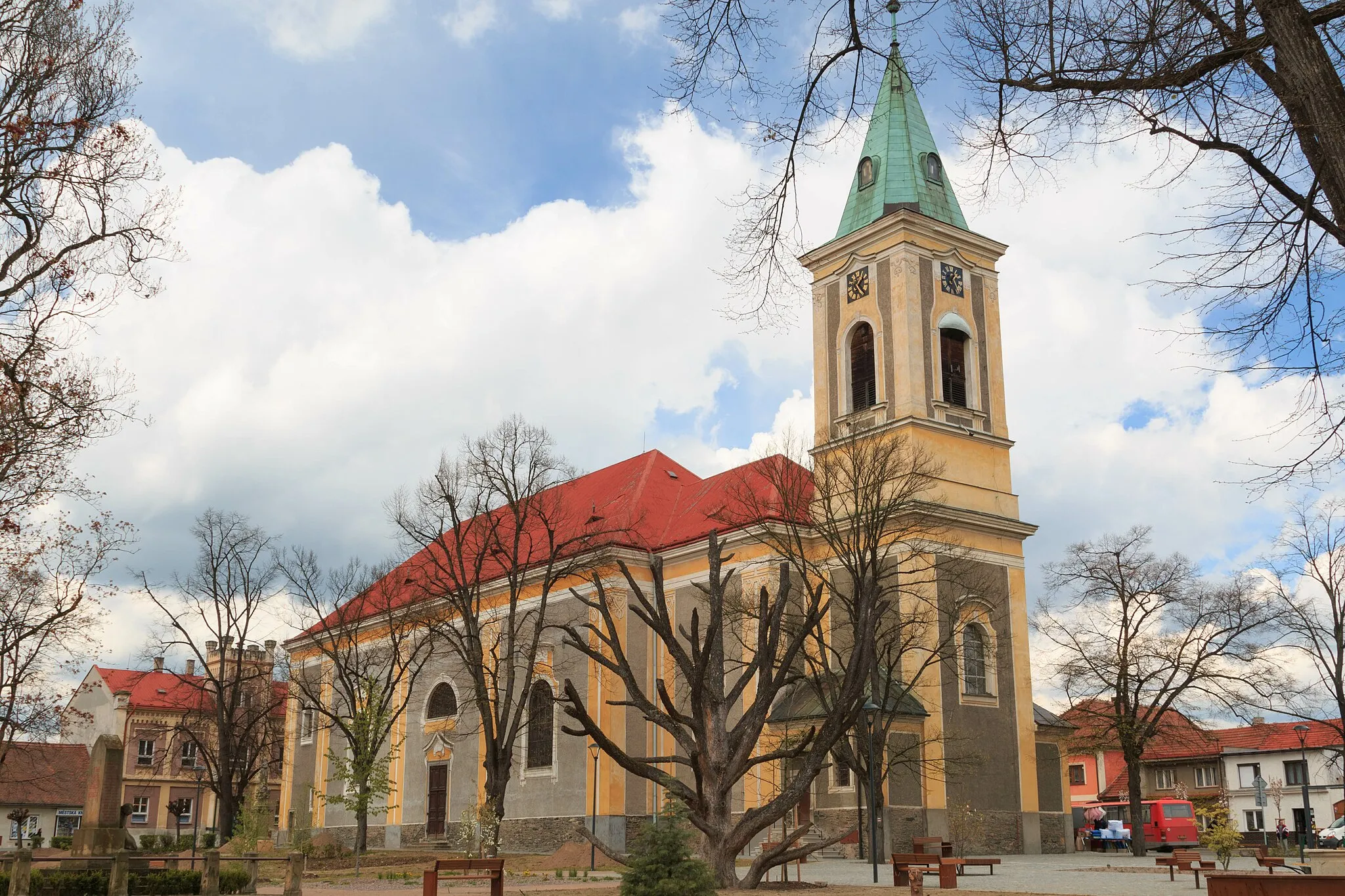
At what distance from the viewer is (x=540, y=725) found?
40.8m

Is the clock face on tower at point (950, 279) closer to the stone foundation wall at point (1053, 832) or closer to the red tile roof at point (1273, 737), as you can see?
the stone foundation wall at point (1053, 832)

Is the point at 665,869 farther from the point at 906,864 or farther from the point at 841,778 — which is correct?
the point at 841,778

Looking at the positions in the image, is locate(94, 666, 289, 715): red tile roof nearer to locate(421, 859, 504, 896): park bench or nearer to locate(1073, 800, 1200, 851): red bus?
locate(1073, 800, 1200, 851): red bus

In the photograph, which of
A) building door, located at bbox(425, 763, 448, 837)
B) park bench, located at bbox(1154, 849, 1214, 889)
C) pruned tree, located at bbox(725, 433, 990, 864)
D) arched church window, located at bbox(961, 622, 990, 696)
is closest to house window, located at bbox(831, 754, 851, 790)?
pruned tree, located at bbox(725, 433, 990, 864)

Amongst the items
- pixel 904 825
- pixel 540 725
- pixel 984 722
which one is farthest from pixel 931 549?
pixel 540 725

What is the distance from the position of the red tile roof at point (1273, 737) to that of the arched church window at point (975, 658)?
102 feet

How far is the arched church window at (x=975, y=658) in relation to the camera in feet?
116

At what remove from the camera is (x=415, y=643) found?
153 ft

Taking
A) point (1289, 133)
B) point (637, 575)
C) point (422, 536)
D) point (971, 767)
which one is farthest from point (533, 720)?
point (1289, 133)

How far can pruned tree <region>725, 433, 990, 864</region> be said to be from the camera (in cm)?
2958

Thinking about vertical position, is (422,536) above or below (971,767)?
above

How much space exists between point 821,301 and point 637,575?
1103 cm

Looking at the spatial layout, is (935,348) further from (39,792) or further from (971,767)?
(39,792)

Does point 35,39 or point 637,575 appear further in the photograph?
point 637,575
